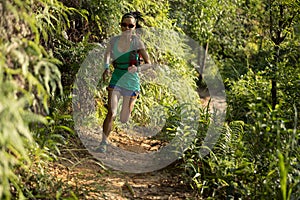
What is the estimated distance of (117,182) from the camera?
419 cm

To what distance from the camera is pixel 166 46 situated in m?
7.56

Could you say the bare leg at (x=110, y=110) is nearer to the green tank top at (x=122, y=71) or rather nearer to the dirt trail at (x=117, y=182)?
the green tank top at (x=122, y=71)

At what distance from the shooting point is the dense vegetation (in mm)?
2852

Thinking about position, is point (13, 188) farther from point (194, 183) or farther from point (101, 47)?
point (101, 47)

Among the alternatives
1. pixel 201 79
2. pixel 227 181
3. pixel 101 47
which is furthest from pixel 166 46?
pixel 201 79

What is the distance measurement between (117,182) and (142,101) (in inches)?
103


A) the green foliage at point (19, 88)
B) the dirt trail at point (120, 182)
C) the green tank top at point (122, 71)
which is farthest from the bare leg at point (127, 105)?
the green foliage at point (19, 88)

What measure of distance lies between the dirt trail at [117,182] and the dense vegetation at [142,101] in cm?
16

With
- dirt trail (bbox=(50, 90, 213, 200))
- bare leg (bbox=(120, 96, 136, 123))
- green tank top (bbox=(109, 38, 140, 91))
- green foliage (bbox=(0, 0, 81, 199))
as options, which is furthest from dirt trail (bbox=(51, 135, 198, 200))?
green tank top (bbox=(109, 38, 140, 91))

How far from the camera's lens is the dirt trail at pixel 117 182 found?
3.72m

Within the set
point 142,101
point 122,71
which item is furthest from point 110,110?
point 142,101

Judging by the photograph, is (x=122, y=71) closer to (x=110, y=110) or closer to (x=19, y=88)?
(x=110, y=110)

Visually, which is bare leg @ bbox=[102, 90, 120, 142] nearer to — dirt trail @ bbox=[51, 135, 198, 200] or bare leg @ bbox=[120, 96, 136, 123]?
bare leg @ bbox=[120, 96, 136, 123]

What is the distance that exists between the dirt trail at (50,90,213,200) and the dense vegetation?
6.4 inches
